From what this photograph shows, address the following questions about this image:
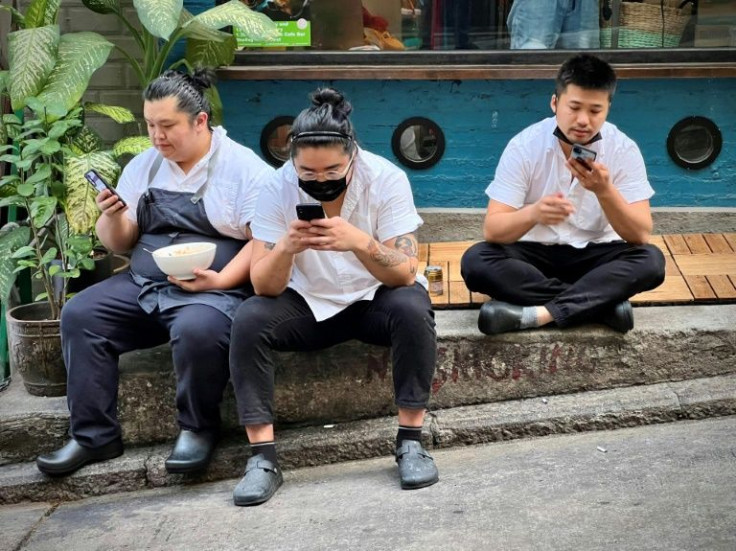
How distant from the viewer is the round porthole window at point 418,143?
5645 millimetres

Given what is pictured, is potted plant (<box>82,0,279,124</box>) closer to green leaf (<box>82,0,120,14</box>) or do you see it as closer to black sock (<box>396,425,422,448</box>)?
green leaf (<box>82,0,120,14</box>)

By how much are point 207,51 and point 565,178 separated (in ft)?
6.34

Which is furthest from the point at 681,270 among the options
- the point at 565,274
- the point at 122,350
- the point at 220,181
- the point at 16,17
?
the point at 16,17

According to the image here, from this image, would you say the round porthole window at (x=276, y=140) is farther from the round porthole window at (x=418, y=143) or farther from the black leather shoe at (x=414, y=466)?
the black leather shoe at (x=414, y=466)

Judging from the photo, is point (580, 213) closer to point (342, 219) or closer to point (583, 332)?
point (583, 332)

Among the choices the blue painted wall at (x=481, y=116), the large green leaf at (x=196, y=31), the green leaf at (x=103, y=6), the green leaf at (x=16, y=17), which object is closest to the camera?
the green leaf at (x=16, y=17)

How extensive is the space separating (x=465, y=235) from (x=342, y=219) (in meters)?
2.00

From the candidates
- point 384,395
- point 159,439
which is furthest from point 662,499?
point 159,439

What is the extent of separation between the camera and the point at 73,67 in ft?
14.9

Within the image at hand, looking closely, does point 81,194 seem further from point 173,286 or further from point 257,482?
point 257,482

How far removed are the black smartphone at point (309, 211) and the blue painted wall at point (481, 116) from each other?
6.85 feet

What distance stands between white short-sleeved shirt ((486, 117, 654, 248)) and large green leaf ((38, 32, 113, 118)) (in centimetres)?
170

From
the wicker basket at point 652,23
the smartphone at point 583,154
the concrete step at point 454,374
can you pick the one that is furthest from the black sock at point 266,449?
the wicker basket at point 652,23

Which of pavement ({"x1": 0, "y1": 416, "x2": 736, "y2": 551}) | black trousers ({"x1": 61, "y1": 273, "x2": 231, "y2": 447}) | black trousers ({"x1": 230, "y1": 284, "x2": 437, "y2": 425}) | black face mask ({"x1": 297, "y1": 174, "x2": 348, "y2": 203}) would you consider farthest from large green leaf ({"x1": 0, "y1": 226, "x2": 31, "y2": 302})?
black face mask ({"x1": 297, "y1": 174, "x2": 348, "y2": 203})
